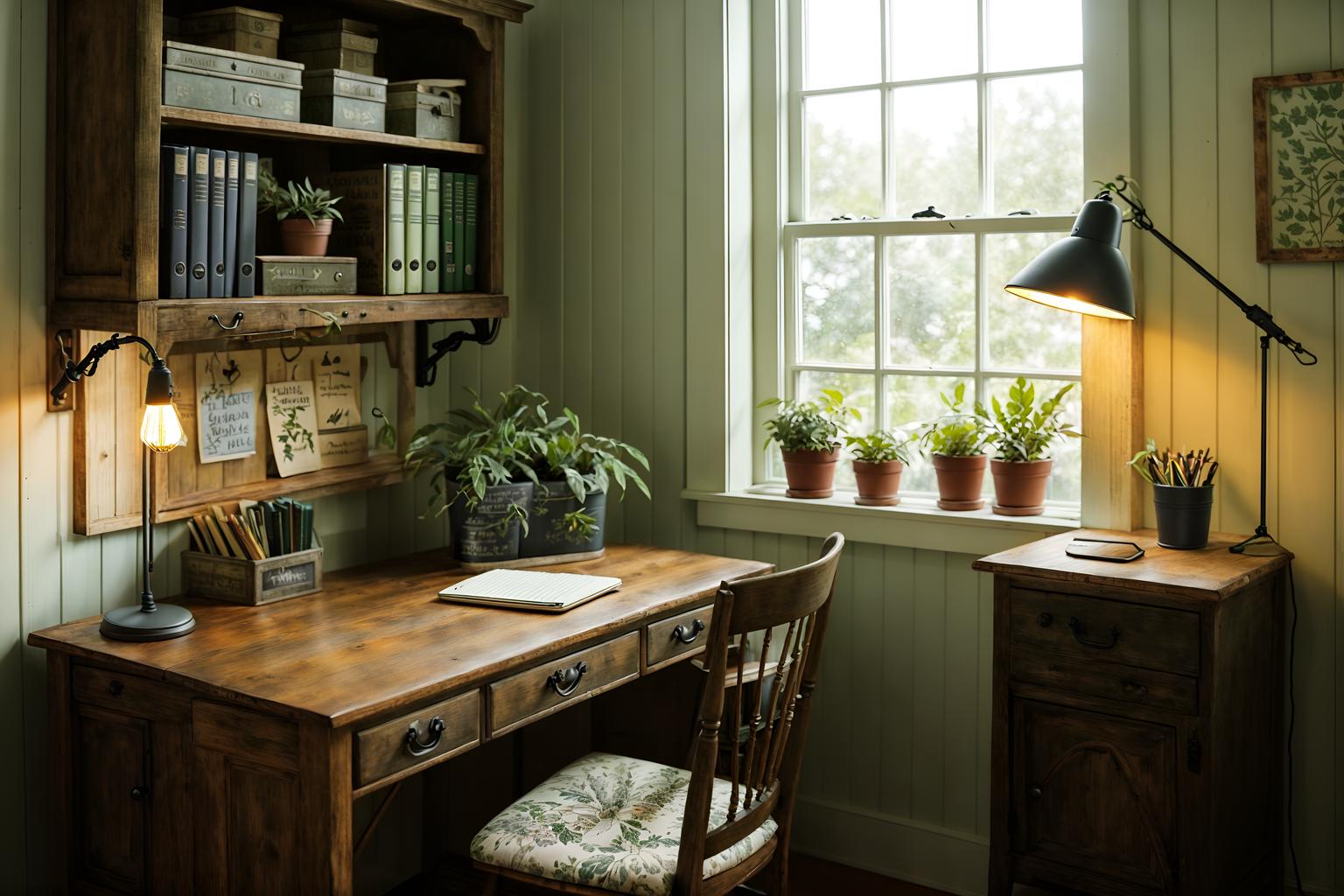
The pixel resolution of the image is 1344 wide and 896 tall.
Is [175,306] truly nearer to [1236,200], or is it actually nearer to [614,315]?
[614,315]

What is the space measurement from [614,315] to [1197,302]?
1526 mm

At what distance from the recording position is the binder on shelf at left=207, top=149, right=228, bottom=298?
2.42 m

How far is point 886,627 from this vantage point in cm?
322

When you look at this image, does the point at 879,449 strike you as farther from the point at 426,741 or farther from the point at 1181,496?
the point at 426,741

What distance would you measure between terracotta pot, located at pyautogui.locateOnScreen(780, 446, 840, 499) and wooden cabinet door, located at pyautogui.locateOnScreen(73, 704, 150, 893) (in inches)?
67.7

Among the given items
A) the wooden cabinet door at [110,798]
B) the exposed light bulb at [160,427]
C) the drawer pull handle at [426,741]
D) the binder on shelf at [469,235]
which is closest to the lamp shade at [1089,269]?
the binder on shelf at [469,235]

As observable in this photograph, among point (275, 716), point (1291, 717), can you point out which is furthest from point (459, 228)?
point (1291, 717)

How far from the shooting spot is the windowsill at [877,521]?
301 cm

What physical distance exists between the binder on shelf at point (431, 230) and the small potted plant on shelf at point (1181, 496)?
1.68 meters

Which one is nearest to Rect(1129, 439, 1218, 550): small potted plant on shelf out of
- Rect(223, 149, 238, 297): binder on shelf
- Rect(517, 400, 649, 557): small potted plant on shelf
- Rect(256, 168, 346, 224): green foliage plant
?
Rect(517, 400, 649, 557): small potted plant on shelf

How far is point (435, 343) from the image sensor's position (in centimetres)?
334

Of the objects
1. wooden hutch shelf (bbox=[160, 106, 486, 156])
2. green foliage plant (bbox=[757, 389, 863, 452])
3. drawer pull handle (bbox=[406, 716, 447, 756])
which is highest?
wooden hutch shelf (bbox=[160, 106, 486, 156])

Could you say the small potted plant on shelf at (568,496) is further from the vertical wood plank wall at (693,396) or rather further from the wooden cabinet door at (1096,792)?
the wooden cabinet door at (1096,792)

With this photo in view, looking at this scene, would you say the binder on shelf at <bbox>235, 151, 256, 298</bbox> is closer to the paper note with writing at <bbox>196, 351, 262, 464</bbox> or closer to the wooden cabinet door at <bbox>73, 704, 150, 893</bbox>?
the paper note with writing at <bbox>196, 351, 262, 464</bbox>
